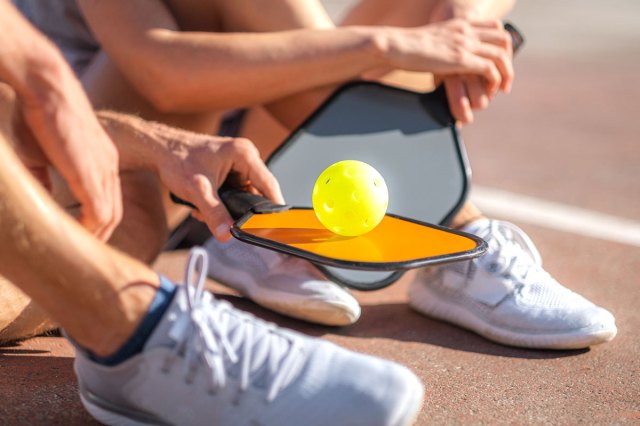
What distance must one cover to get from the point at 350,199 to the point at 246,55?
25.0 inches

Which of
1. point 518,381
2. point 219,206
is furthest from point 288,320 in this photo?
point 518,381

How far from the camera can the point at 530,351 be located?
2.13m

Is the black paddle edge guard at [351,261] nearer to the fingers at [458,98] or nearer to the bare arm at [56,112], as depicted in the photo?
the bare arm at [56,112]

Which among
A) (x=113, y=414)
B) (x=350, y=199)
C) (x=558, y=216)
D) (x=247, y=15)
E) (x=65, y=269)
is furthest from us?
(x=558, y=216)

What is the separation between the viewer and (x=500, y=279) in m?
2.19

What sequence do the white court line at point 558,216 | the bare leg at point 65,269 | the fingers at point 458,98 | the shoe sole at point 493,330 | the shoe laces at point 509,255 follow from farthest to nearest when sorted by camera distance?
1. the white court line at point 558,216
2. the fingers at point 458,98
3. the shoe laces at point 509,255
4. the shoe sole at point 493,330
5. the bare leg at point 65,269

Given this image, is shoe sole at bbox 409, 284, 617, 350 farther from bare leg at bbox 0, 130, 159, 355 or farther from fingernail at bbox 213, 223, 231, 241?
bare leg at bbox 0, 130, 159, 355

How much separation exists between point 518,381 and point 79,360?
0.96 meters

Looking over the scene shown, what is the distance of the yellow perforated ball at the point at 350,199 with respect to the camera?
189cm

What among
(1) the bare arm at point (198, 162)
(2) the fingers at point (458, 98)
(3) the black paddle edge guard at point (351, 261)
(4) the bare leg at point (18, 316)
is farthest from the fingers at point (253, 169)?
(2) the fingers at point (458, 98)

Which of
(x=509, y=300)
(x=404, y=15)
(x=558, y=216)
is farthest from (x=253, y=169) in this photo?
(x=558, y=216)

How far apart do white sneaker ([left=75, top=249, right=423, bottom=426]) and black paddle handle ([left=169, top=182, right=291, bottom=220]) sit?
1.29 feet

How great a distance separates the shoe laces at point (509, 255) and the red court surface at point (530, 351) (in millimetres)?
182

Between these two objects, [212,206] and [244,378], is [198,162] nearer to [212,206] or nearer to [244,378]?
[212,206]
